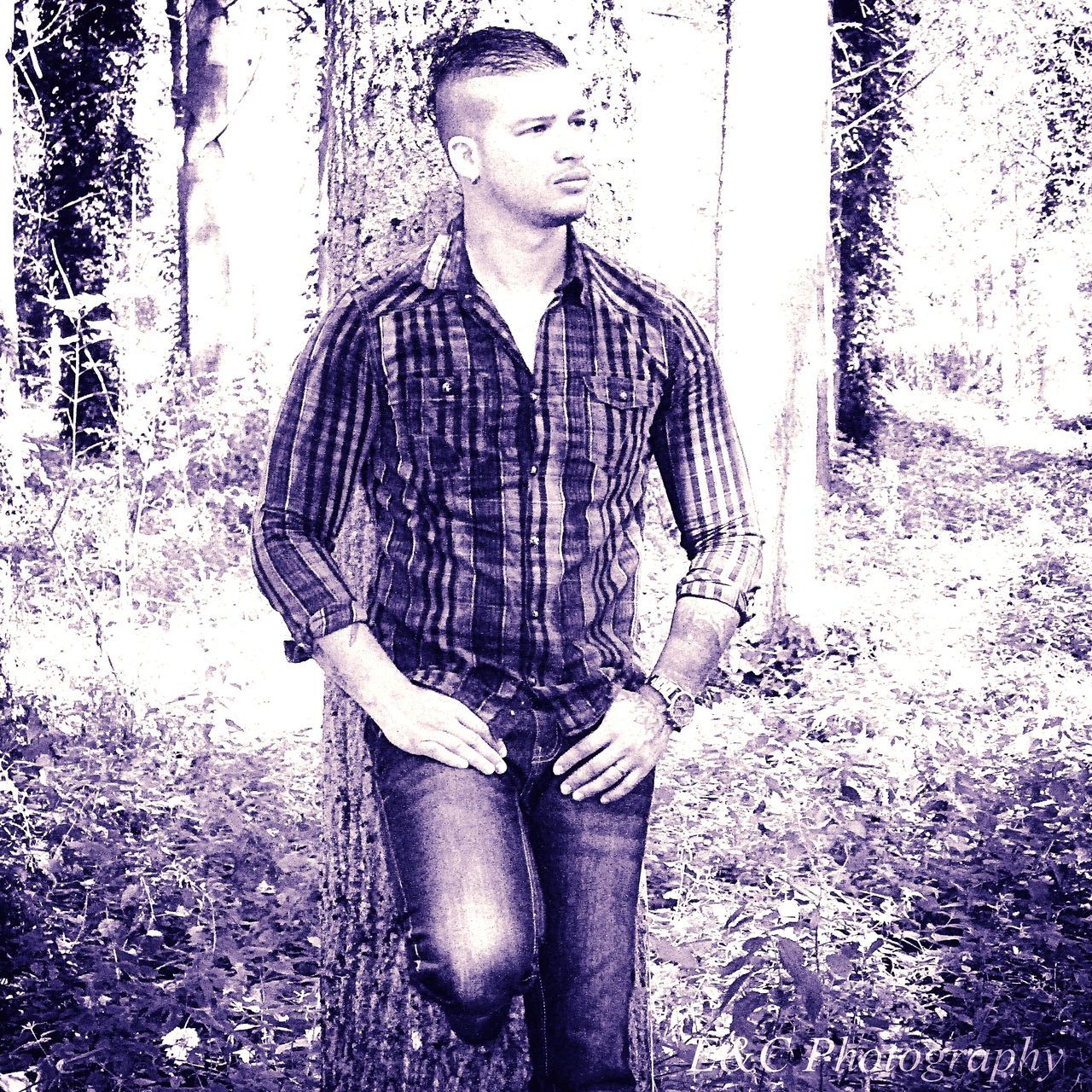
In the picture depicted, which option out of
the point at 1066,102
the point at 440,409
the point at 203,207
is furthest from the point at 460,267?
the point at 203,207

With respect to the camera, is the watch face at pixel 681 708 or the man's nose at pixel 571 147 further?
the watch face at pixel 681 708

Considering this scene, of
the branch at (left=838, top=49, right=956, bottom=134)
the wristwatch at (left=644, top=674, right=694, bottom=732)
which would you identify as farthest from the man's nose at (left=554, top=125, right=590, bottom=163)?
the branch at (left=838, top=49, right=956, bottom=134)

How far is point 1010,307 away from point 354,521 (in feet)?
40.4

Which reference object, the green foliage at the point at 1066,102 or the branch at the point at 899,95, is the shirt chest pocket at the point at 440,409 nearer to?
the green foliage at the point at 1066,102

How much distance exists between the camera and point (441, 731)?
9.46ft

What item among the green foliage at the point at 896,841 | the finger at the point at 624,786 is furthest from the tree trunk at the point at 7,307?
the finger at the point at 624,786

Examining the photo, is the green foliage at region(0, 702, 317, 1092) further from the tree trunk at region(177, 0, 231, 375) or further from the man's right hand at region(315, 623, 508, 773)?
the tree trunk at region(177, 0, 231, 375)

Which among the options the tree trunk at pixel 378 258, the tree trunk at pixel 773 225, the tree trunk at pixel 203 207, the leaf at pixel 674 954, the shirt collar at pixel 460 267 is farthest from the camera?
the tree trunk at pixel 203 207

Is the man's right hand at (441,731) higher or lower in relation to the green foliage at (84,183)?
lower

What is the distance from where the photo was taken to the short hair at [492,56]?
3.06 meters

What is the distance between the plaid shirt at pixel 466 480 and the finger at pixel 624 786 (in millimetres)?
169

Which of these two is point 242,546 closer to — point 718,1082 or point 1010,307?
point 718,1082

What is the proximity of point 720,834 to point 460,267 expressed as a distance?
366 centimetres

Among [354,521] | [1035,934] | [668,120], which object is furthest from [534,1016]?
[668,120]
